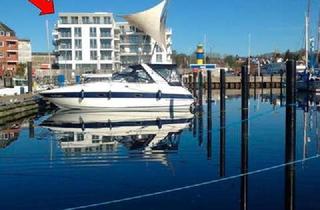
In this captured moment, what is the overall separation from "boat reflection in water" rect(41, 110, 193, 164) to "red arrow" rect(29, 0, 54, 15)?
8278 mm

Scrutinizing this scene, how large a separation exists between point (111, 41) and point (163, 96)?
73.8m

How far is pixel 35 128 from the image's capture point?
25.8m

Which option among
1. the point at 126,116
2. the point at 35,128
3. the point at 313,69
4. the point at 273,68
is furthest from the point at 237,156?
the point at 273,68

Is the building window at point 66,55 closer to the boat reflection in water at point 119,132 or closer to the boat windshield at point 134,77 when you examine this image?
the boat windshield at point 134,77

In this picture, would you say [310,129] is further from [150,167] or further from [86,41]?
[86,41]

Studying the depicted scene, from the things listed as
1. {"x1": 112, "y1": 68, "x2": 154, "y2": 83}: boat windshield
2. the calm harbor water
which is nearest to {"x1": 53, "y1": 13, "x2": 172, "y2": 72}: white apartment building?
{"x1": 112, "y1": 68, "x2": 154, "y2": 83}: boat windshield

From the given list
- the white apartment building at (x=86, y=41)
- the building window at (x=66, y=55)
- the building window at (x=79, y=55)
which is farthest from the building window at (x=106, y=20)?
A: the building window at (x=66, y=55)

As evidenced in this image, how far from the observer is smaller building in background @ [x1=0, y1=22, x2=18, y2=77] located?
370 ft

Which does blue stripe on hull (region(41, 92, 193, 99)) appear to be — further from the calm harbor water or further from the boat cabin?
the calm harbor water

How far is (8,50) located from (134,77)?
8873 centimetres

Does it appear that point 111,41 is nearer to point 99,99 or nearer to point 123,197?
point 99,99

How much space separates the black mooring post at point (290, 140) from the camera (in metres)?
9.37

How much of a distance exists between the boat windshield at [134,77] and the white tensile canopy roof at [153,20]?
24.0 ft

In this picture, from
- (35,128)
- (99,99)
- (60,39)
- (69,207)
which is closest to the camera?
(69,207)
